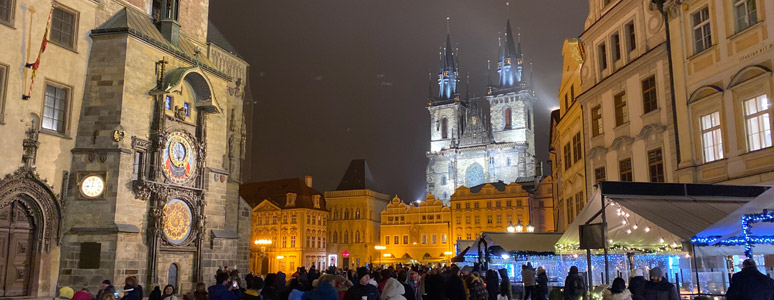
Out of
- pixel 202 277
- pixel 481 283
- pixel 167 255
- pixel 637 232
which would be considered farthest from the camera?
pixel 202 277

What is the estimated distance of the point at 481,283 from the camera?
445 inches

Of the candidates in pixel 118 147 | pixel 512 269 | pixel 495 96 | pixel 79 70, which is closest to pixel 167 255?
pixel 118 147

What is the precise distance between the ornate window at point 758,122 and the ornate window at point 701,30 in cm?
229

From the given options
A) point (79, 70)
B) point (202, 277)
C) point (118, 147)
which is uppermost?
point (79, 70)

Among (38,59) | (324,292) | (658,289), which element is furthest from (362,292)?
(38,59)

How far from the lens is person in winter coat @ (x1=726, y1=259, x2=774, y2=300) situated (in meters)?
7.83

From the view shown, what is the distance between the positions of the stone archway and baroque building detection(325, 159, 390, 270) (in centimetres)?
5693

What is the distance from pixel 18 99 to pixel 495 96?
88.1 metres

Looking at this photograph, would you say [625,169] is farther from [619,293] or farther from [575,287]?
[619,293]

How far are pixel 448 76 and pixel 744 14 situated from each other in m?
93.8

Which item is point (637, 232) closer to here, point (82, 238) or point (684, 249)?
point (684, 249)

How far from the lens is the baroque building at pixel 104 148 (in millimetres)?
18062

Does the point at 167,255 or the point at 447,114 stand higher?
the point at 447,114

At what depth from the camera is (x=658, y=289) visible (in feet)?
27.8
